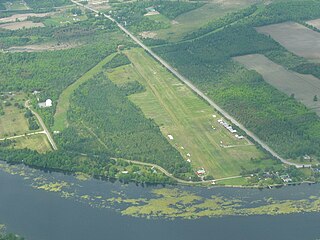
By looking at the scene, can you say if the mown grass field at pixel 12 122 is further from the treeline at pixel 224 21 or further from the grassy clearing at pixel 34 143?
the treeline at pixel 224 21

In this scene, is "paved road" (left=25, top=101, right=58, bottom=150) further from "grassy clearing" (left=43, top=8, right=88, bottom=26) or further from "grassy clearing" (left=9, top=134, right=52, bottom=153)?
"grassy clearing" (left=43, top=8, right=88, bottom=26)

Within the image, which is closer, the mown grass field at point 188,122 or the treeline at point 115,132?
the mown grass field at point 188,122

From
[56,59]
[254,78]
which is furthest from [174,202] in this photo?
[56,59]

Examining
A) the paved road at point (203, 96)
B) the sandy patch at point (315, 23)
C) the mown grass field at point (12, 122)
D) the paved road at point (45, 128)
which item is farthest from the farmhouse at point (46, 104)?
the sandy patch at point (315, 23)

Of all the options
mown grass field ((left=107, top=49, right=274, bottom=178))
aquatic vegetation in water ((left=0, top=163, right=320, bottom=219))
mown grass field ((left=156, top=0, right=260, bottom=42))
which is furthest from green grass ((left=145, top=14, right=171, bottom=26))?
aquatic vegetation in water ((left=0, top=163, right=320, bottom=219))

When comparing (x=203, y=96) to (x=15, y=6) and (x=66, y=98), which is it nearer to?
(x=66, y=98)

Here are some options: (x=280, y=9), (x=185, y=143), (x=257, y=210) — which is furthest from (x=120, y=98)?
(x=280, y=9)

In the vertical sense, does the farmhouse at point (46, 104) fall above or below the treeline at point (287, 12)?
above
